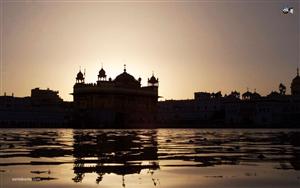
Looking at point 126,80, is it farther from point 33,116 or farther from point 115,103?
point 33,116

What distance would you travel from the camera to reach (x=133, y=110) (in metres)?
112

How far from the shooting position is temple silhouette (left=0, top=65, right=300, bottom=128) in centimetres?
10575

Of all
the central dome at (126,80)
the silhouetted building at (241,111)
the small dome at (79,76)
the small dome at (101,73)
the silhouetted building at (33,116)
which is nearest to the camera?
the silhouetted building at (33,116)

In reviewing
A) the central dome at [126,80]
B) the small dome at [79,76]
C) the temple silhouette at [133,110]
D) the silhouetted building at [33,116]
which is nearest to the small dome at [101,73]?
the temple silhouette at [133,110]

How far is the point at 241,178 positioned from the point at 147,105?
350ft

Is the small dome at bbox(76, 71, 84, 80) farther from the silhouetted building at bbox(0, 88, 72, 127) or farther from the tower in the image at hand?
the tower

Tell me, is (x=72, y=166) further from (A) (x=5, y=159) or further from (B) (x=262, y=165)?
(B) (x=262, y=165)

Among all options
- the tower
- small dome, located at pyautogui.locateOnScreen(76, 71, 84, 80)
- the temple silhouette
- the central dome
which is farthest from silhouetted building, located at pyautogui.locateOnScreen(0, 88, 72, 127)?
the tower

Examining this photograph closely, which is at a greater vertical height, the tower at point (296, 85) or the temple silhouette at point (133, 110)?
the tower at point (296, 85)

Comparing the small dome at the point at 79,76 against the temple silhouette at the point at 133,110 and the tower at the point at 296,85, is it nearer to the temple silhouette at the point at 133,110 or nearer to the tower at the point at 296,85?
the temple silhouette at the point at 133,110

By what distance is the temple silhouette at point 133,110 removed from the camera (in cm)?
10575

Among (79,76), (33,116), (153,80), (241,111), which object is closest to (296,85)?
(241,111)

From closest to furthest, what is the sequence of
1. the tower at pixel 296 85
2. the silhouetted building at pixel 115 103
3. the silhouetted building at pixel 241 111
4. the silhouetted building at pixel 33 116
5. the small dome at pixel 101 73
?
1. the silhouetted building at pixel 115 103
2. the silhouetted building at pixel 33 116
3. the silhouetted building at pixel 241 111
4. the small dome at pixel 101 73
5. the tower at pixel 296 85

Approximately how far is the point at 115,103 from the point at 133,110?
163 inches
